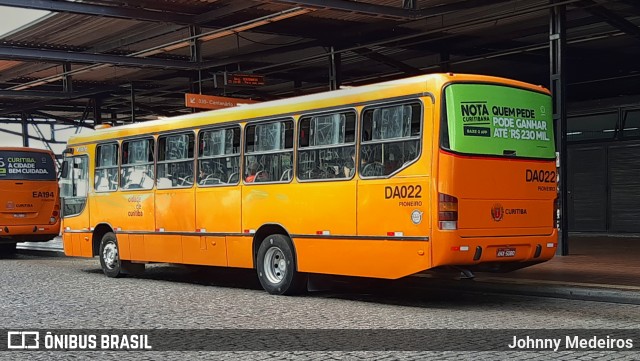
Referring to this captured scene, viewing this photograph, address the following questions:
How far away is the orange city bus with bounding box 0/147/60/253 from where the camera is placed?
2281 cm

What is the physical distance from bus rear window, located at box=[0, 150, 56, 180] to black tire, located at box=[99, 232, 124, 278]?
738 cm

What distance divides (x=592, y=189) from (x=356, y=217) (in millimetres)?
15805

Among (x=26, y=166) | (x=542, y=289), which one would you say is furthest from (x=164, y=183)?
(x=26, y=166)

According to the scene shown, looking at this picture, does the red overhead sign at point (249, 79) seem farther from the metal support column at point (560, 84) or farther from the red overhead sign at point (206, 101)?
the metal support column at point (560, 84)

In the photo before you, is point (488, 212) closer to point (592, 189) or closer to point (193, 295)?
point (193, 295)

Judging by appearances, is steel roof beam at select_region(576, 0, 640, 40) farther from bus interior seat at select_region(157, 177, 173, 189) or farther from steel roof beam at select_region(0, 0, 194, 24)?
bus interior seat at select_region(157, 177, 173, 189)

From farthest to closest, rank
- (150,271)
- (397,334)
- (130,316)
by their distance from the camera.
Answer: (150,271) → (130,316) → (397,334)

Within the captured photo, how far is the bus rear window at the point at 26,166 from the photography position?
2300cm

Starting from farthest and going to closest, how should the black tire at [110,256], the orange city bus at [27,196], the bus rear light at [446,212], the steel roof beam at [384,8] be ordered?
the orange city bus at [27,196] < the black tire at [110,256] < the steel roof beam at [384,8] < the bus rear light at [446,212]

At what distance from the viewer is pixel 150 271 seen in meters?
18.1

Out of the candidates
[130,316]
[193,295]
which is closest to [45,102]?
[193,295]

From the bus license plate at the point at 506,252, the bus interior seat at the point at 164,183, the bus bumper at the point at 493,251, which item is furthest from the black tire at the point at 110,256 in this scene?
the bus license plate at the point at 506,252

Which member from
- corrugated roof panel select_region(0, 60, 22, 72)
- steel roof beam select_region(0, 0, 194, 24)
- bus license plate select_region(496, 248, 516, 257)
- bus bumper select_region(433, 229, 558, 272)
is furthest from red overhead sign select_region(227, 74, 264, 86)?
bus license plate select_region(496, 248, 516, 257)

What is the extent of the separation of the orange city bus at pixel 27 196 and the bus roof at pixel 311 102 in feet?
23.6
